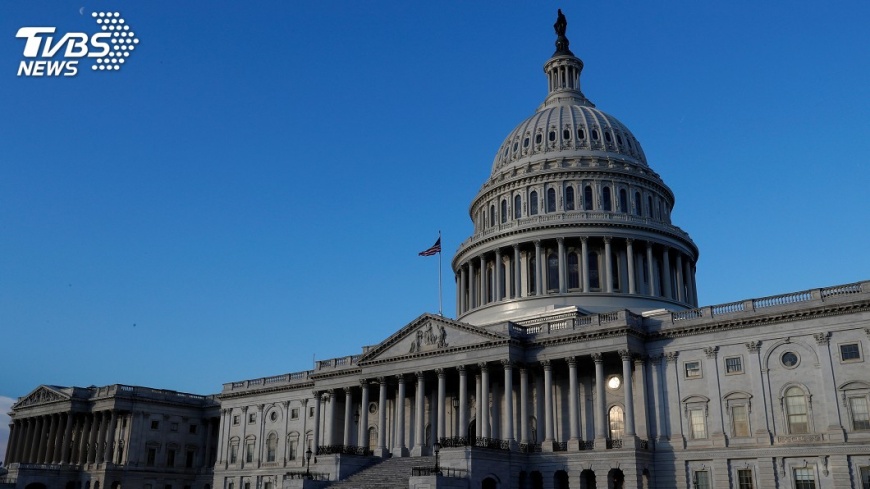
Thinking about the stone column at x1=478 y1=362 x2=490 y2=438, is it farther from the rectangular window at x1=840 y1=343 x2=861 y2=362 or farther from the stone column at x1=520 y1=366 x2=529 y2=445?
the rectangular window at x1=840 y1=343 x2=861 y2=362

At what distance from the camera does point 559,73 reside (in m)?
101

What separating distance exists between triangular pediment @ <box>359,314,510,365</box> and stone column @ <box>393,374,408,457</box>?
2.37m

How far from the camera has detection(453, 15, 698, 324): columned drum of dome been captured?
80062mm

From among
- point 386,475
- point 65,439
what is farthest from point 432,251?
point 65,439

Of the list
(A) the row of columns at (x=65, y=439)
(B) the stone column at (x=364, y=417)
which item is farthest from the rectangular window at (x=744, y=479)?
(A) the row of columns at (x=65, y=439)

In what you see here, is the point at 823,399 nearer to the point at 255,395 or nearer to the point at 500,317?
the point at 500,317

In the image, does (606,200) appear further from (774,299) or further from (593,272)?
(774,299)

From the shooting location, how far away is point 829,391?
53.0 metres

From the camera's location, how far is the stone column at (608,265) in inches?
3100

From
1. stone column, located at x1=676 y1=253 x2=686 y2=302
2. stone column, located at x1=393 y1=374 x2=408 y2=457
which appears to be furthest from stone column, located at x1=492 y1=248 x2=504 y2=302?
stone column, located at x1=676 y1=253 x2=686 y2=302

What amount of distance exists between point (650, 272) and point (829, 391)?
28.4 m

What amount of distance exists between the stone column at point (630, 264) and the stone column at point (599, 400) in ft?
61.4

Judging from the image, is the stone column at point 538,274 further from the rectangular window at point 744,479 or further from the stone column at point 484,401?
the rectangular window at point 744,479

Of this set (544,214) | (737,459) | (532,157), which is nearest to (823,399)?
(737,459)
